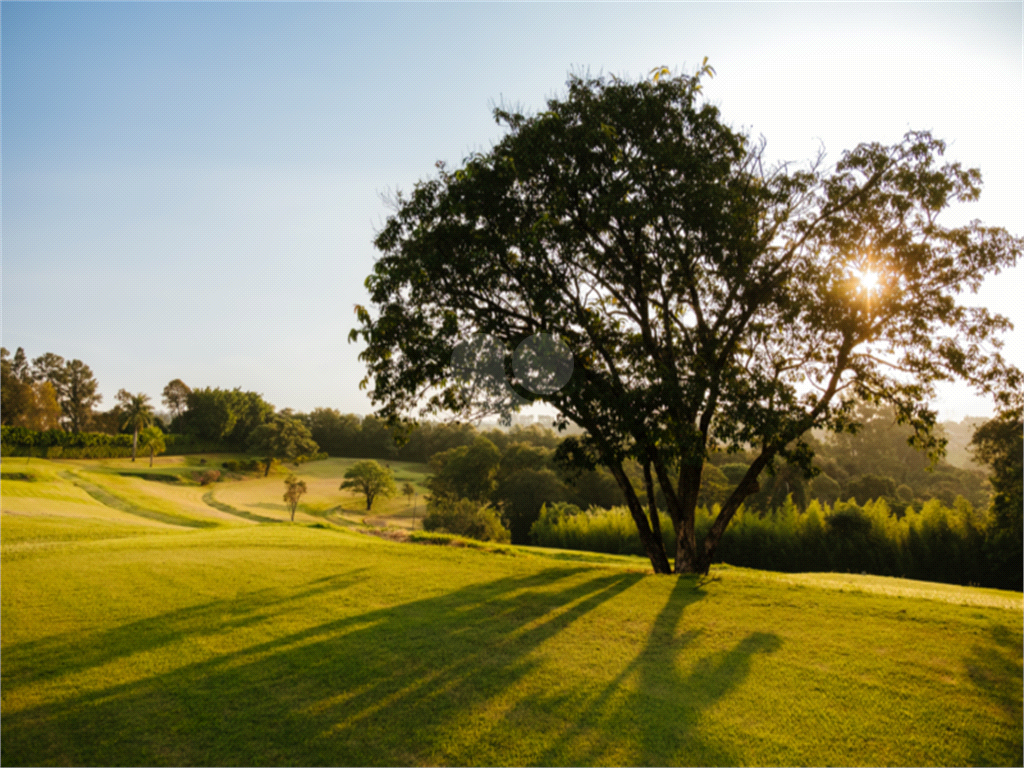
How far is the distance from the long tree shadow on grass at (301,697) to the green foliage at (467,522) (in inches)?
987

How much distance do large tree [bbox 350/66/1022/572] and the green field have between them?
3533mm

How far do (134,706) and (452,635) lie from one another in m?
3.33

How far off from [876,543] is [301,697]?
2311 cm

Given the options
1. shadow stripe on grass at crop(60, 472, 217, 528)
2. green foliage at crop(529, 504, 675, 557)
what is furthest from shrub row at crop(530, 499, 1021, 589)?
shadow stripe on grass at crop(60, 472, 217, 528)

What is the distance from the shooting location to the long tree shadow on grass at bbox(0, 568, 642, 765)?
405cm

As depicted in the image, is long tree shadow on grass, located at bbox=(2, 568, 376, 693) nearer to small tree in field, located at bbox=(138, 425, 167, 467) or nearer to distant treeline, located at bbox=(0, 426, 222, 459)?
distant treeline, located at bbox=(0, 426, 222, 459)

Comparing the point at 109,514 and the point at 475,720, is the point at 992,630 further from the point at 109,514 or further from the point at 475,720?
the point at 109,514

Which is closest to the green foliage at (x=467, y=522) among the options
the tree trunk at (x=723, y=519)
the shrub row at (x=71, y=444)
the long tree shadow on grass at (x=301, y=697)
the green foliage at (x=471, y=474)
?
the green foliage at (x=471, y=474)

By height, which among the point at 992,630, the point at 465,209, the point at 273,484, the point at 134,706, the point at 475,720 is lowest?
the point at 273,484

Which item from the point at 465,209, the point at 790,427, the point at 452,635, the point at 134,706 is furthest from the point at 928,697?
the point at 465,209

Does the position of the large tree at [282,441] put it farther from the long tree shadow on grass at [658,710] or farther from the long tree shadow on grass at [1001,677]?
the long tree shadow on grass at [1001,677]

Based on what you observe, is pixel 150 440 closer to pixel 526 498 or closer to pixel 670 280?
pixel 526 498

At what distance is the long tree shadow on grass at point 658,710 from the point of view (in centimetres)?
404

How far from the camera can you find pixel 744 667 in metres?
5.77
